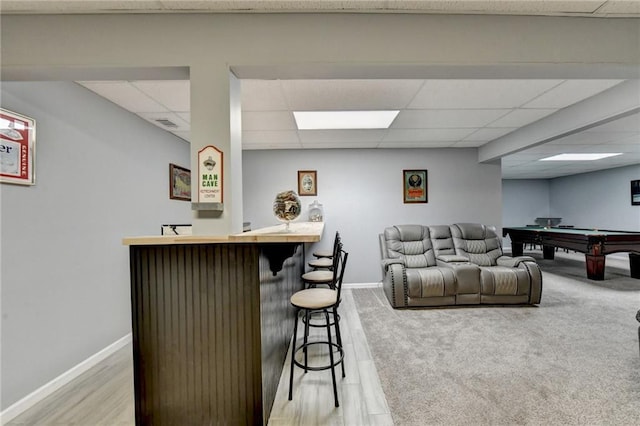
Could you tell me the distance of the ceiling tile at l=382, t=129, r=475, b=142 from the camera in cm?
394

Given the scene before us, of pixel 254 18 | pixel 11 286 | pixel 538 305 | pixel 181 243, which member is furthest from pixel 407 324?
pixel 11 286

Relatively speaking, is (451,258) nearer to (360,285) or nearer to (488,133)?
(360,285)

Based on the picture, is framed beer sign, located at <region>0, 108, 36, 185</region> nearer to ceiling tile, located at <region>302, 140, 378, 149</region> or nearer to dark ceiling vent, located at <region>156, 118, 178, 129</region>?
dark ceiling vent, located at <region>156, 118, 178, 129</region>

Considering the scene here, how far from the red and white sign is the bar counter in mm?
304

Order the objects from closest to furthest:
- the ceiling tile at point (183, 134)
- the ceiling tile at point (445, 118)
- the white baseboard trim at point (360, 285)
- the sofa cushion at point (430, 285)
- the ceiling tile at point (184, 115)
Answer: the ceiling tile at point (184, 115) → the ceiling tile at point (445, 118) → the sofa cushion at point (430, 285) → the ceiling tile at point (183, 134) → the white baseboard trim at point (360, 285)

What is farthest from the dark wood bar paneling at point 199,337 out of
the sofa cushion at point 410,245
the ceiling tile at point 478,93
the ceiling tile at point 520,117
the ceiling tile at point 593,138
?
the ceiling tile at point 593,138

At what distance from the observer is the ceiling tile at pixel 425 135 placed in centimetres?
394

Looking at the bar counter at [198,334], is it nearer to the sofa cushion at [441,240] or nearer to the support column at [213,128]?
the support column at [213,128]

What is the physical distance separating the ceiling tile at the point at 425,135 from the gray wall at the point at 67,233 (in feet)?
10.8

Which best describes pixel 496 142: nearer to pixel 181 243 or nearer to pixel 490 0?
pixel 490 0

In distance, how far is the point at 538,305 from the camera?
3719 mm

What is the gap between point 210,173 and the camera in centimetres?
172

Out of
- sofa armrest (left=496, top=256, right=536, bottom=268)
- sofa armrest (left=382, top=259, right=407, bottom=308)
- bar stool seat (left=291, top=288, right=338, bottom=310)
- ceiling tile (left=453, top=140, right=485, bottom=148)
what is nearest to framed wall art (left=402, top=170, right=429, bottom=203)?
ceiling tile (left=453, top=140, right=485, bottom=148)

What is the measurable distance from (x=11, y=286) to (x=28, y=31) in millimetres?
1632
